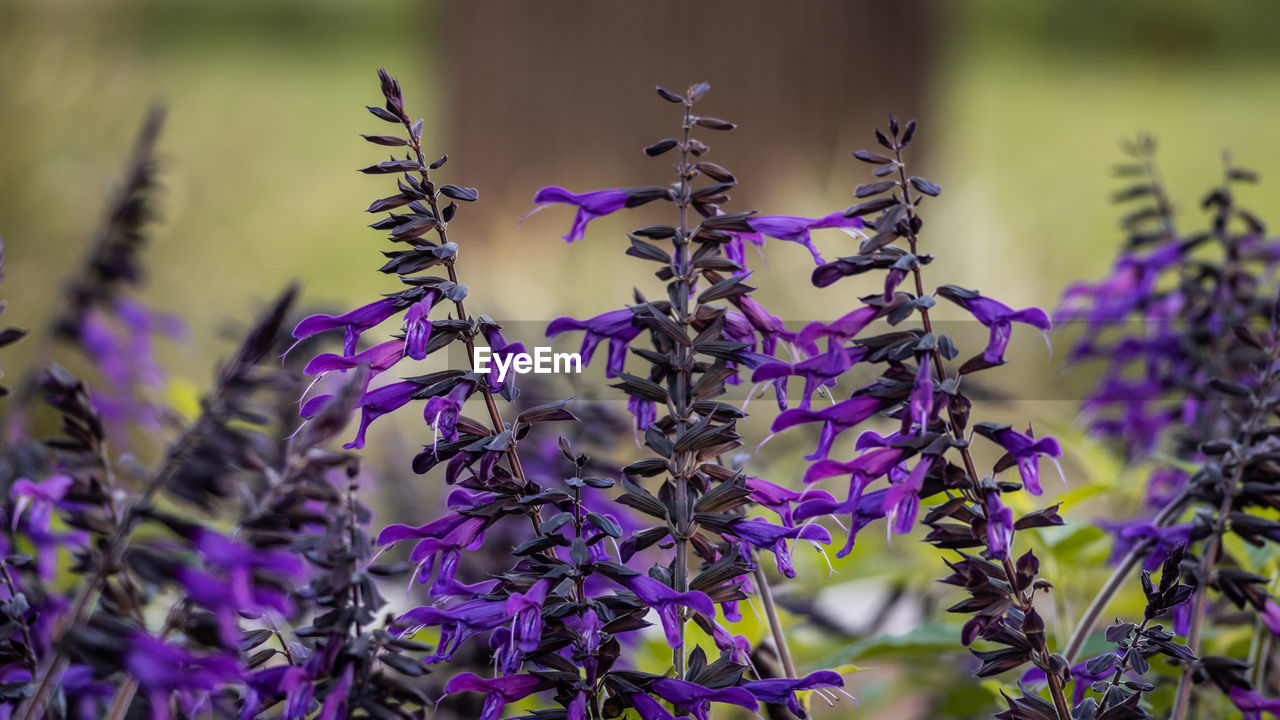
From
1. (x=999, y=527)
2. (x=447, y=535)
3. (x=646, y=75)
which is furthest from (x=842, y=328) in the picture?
(x=646, y=75)

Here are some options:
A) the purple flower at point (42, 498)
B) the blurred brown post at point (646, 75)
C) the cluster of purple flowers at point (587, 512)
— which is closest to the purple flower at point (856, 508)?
the cluster of purple flowers at point (587, 512)

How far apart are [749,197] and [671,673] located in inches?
179

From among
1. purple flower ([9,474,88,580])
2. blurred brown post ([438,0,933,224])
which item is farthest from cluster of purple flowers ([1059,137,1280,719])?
blurred brown post ([438,0,933,224])

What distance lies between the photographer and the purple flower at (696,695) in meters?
0.54

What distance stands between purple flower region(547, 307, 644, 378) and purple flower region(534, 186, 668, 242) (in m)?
0.05

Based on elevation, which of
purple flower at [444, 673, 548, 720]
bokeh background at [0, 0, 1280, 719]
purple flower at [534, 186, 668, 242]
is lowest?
purple flower at [444, 673, 548, 720]

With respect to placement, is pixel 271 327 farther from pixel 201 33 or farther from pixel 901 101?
pixel 201 33

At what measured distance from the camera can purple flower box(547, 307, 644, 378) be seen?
60 centimetres

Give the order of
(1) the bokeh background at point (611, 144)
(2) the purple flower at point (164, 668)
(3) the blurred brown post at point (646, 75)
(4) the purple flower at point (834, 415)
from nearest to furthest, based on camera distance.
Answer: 1. (2) the purple flower at point (164, 668)
2. (4) the purple flower at point (834, 415)
3. (1) the bokeh background at point (611, 144)
4. (3) the blurred brown post at point (646, 75)

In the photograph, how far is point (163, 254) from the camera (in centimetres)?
439

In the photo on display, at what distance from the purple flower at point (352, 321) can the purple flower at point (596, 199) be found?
10 centimetres

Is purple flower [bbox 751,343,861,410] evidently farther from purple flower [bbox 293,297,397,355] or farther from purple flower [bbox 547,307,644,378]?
purple flower [bbox 293,297,397,355]

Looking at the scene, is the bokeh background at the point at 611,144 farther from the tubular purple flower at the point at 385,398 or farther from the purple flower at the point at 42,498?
the purple flower at the point at 42,498

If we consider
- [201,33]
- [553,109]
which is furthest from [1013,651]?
[201,33]
